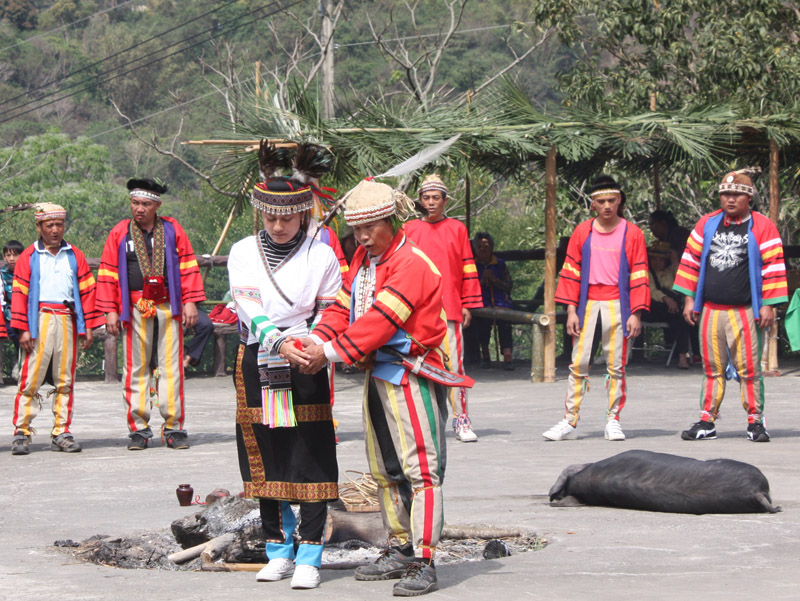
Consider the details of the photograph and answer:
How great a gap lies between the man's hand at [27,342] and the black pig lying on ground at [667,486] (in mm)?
4710

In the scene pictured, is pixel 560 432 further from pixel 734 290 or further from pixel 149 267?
pixel 149 267

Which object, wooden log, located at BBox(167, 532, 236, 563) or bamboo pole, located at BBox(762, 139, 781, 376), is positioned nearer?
wooden log, located at BBox(167, 532, 236, 563)

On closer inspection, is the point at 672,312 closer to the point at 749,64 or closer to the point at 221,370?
the point at 749,64

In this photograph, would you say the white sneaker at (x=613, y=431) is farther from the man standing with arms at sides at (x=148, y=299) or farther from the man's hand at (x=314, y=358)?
the man's hand at (x=314, y=358)

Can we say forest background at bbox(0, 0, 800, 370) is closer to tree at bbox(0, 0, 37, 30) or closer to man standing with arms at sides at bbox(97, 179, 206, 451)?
tree at bbox(0, 0, 37, 30)

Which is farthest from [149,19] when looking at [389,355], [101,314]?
[389,355]

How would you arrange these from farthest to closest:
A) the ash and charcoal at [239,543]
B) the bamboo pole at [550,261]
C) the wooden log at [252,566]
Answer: the bamboo pole at [550,261]
the ash and charcoal at [239,543]
the wooden log at [252,566]

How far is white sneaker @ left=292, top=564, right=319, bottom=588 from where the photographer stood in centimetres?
526

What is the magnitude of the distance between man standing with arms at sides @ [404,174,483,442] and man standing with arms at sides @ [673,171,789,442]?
5.35 feet

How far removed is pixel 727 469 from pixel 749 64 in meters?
12.1

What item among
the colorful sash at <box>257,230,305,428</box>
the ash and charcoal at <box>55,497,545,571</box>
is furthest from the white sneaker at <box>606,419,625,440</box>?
the colorful sash at <box>257,230,305,428</box>

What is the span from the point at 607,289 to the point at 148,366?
3637 millimetres

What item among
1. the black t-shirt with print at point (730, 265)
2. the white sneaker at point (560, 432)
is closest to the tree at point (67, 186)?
the white sneaker at point (560, 432)

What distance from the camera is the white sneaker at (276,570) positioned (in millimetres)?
5492
